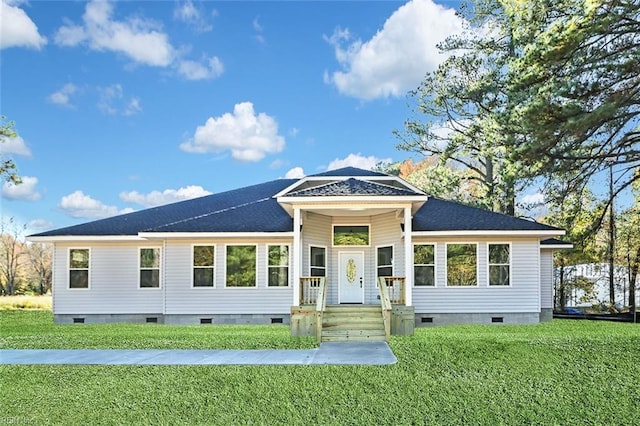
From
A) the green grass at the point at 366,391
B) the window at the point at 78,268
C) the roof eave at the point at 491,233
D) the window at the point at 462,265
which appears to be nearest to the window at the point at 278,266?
the roof eave at the point at 491,233

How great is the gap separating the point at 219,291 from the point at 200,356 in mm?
6694

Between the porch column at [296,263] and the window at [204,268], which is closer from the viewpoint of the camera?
the porch column at [296,263]

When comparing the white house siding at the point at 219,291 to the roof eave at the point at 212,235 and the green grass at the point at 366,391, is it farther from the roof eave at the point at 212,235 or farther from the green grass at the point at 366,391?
the green grass at the point at 366,391

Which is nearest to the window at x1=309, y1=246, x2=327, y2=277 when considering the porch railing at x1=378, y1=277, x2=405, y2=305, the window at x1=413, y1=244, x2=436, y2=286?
the porch railing at x1=378, y1=277, x2=405, y2=305

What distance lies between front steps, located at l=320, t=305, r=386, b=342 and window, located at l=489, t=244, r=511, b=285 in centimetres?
445

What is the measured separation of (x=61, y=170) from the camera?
17.4 metres

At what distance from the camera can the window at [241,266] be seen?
1727 cm

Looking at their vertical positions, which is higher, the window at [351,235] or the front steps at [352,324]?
the window at [351,235]

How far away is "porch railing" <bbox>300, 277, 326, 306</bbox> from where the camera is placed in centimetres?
1492

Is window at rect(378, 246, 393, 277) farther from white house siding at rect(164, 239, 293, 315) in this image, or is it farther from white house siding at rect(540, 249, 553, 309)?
white house siding at rect(540, 249, 553, 309)

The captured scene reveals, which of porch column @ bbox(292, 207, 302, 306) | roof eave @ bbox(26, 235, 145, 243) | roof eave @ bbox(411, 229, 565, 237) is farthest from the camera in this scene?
roof eave @ bbox(26, 235, 145, 243)

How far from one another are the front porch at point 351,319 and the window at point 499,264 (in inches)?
154

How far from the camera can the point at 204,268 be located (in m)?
17.3

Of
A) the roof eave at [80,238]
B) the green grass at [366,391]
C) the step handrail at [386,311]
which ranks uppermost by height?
the roof eave at [80,238]
